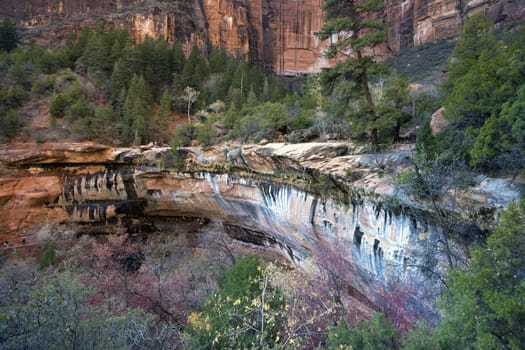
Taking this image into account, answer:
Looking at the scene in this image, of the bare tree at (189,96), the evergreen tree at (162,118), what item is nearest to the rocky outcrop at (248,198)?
the evergreen tree at (162,118)

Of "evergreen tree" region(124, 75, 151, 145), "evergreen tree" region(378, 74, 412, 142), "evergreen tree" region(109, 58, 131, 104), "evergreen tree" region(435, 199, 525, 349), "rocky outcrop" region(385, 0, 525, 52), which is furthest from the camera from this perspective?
"rocky outcrop" region(385, 0, 525, 52)

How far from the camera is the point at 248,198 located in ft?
54.4

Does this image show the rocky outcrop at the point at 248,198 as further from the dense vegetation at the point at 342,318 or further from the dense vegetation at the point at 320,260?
the dense vegetation at the point at 342,318

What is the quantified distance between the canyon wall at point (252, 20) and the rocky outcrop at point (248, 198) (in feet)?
63.8

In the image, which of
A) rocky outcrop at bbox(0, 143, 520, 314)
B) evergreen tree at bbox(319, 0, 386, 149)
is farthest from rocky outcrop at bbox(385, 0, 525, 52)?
rocky outcrop at bbox(0, 143, 520, 314)

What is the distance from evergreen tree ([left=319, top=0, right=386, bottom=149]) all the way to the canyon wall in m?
18.2

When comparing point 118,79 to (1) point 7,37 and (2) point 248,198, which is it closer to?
(1) point 7,37

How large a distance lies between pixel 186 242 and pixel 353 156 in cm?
1630

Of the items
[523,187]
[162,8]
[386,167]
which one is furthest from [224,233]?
[162,8]


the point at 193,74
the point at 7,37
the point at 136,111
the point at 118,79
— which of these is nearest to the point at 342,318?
the point at 136,111

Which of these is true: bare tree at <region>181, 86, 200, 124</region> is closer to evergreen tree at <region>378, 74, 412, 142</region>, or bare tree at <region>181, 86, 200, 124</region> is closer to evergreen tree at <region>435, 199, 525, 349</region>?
evergreen tree at <region>378, 74, 412, 142</region>

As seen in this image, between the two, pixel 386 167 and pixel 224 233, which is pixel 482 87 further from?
pixel 224 233

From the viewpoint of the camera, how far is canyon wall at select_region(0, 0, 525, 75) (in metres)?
38.6

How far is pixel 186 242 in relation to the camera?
71.4 feet
